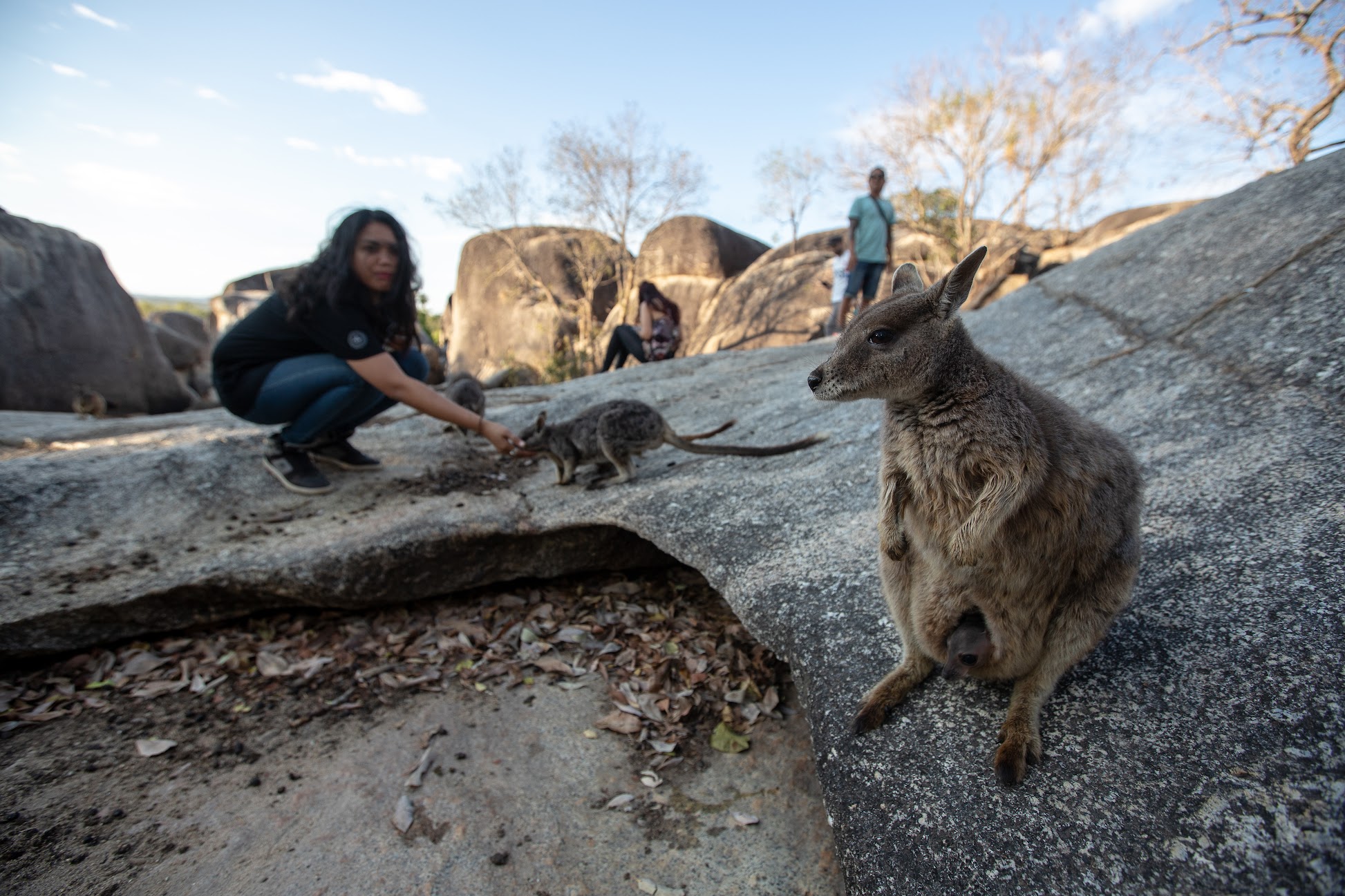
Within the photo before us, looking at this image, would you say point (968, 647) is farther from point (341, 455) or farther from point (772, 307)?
point (772, 307)

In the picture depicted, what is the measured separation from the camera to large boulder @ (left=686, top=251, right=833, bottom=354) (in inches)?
666

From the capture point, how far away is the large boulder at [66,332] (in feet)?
33.0

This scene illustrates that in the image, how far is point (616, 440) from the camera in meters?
4.21

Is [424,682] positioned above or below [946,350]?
below

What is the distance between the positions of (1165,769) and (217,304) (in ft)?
99.7

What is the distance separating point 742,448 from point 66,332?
1258cm

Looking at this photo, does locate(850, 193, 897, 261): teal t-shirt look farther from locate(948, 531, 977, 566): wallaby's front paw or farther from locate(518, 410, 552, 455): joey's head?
locate(948, 531, 977, 566): wallaby's front paw

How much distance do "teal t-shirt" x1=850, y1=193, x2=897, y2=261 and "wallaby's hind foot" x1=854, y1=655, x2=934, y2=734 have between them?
8573 millimetres

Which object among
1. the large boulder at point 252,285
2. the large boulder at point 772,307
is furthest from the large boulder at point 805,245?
the large boulder at point 252,285

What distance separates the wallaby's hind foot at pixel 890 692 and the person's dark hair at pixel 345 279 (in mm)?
3702

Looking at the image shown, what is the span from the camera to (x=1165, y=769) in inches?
65.8

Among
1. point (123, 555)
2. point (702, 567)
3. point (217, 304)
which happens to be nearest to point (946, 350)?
point (702, 567)

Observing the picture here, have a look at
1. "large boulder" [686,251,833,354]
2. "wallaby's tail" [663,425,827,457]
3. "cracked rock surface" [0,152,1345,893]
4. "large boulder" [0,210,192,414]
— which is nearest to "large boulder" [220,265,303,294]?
"large boulder" [0,210,192,414]

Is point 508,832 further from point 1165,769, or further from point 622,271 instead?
point 622,271
